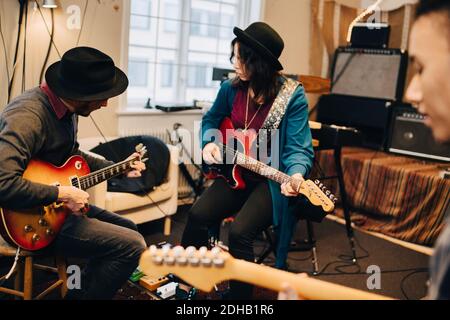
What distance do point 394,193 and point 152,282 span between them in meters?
2.28

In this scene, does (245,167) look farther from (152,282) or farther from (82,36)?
(82,36)

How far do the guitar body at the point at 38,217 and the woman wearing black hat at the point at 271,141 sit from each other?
678 millimetres

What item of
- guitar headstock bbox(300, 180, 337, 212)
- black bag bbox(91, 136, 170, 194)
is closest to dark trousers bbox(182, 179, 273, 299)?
guitar headstock bbox(300, 180, 337, 212)

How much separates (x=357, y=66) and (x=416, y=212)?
1646 millimetres

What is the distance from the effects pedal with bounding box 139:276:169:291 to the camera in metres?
2.43

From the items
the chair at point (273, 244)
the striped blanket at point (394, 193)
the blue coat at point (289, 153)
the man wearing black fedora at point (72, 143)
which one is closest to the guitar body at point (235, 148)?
the blue coat at point (289, 153)

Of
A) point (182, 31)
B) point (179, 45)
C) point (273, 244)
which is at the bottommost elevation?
point (273, 244)

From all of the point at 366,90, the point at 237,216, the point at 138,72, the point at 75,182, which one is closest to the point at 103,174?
the point at 75,182

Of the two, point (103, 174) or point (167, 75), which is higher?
point (167, 75)

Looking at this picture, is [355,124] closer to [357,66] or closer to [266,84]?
[357,66]

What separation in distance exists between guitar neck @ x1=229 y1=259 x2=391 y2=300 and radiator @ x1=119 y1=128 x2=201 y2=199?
269 centimetres

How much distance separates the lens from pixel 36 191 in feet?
5.68

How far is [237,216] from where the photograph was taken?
2.26 m

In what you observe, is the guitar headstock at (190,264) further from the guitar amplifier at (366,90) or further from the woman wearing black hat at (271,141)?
the guitar amplifier at (366,90)
